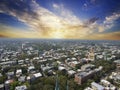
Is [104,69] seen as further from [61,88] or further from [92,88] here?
[61,88]

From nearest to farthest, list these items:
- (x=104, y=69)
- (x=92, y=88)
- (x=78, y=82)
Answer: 1. (x=92, y=88)
2. (x=78, y=82)
3. (x=104, y=69)

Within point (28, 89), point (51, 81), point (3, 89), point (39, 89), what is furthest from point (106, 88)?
point (3, 89)

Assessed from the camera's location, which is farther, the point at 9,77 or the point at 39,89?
the point at 9,77

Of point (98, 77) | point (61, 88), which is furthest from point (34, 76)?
point (98, 77)

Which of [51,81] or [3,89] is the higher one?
[51,81]

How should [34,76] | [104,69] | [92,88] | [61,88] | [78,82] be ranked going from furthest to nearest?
[104,69]
[34,76]
[78,82]
[92,88]
[61,88]

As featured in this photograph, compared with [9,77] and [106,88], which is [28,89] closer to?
[9,77]

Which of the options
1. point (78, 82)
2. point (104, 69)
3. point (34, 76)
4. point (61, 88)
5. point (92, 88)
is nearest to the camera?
point (61, 88)

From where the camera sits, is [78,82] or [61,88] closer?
[61,88]

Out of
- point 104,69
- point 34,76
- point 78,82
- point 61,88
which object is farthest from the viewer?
point 104,69
